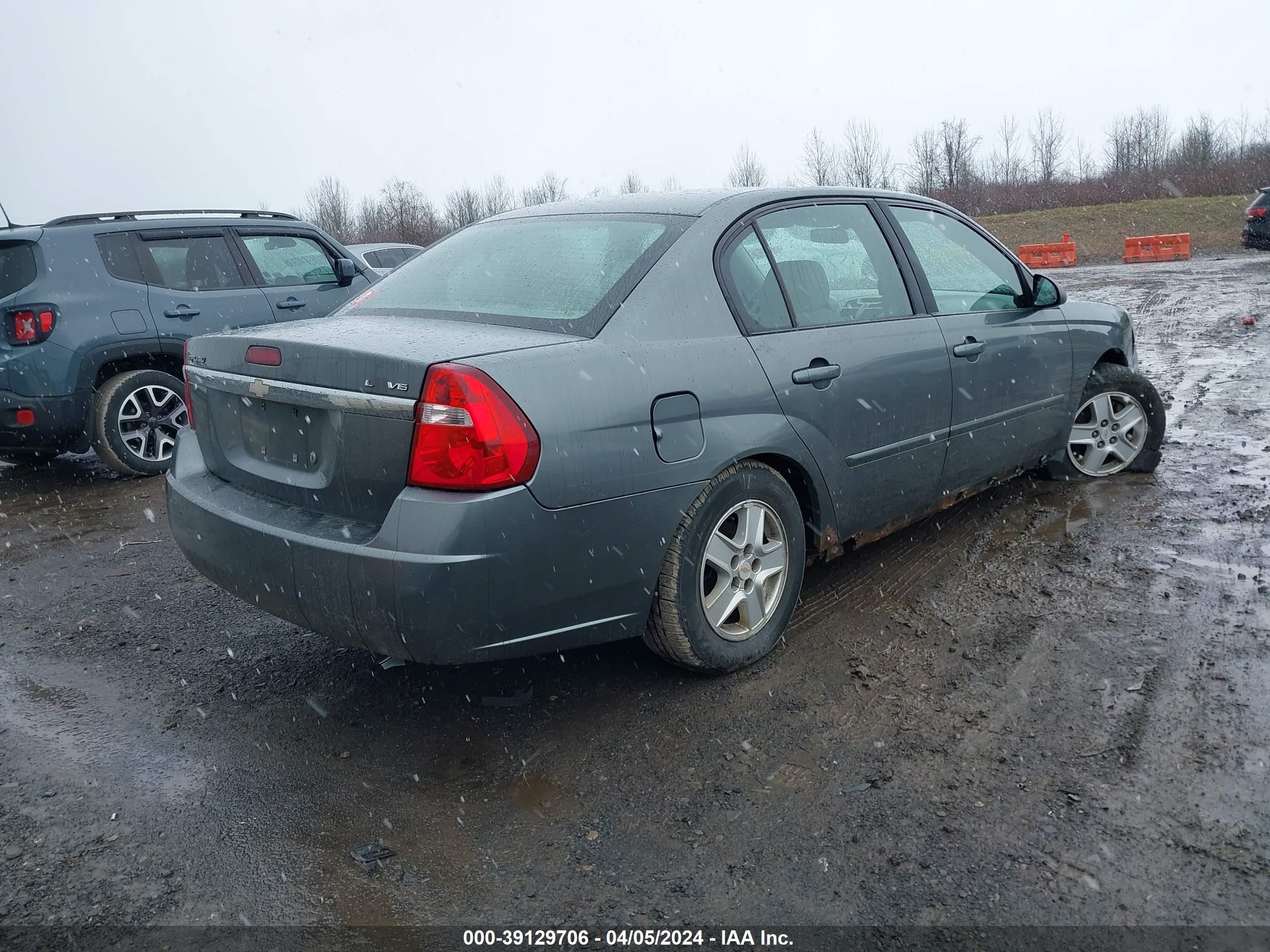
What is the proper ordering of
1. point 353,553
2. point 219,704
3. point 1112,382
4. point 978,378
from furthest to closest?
point 1112,382
point 978,378
point 219,704
point 353,553

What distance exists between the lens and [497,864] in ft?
8.14

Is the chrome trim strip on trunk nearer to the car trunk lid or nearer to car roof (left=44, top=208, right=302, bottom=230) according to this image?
the car trunk lid

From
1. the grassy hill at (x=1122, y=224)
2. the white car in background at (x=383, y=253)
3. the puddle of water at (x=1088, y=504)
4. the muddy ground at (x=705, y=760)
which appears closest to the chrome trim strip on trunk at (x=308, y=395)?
the muddy ground at (x=705, y=760)

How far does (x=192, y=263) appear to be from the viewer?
7.34 metres

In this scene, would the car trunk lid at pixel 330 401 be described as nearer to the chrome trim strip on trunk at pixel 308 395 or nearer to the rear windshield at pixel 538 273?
the chrome trim strip on trunk at pixel 308 395

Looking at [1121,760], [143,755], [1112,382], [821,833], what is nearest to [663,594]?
[821,833]

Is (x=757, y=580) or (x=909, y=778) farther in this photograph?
(x=757, y=580)

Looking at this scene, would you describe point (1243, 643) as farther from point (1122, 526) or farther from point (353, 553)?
point (353, 553)

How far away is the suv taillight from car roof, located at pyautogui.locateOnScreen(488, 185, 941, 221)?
3921mm

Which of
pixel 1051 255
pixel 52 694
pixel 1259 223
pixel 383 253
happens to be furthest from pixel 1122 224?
pixel 52 694

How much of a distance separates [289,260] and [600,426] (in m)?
6.02

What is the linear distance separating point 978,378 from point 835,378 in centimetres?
106

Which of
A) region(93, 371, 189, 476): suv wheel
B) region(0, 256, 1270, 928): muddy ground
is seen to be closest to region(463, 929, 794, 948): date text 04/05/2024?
region(0, 256, 1270, 928): muddy ground

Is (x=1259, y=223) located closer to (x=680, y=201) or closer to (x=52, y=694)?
(x=680, y=201)
